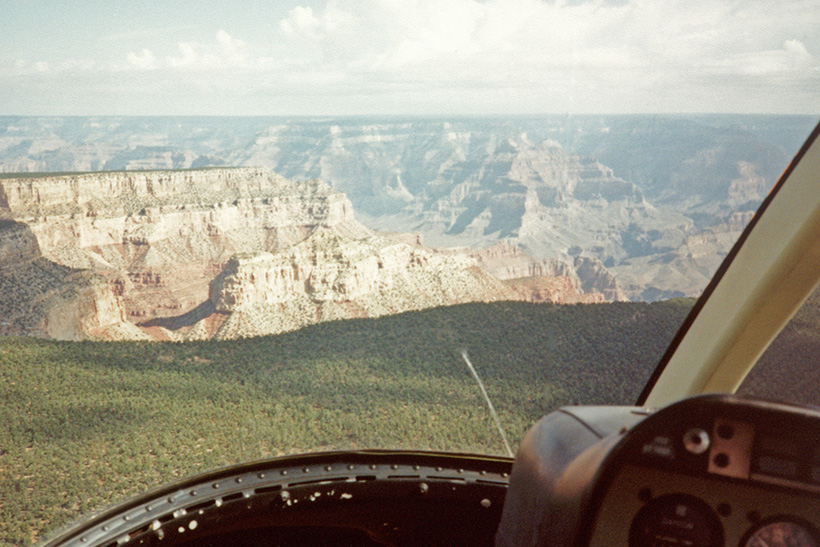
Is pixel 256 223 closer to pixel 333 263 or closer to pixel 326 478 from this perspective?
pixel 333 263

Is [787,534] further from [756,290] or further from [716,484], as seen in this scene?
[756,290]

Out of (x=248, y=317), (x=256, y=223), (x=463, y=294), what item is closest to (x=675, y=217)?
(x=463, y=294)

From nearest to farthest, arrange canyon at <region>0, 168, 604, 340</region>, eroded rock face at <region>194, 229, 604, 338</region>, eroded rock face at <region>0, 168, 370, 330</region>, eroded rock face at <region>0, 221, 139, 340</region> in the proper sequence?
eroded rock face at <region>0, 221, 139, 340</region> → canyon at <region>0, 168, 604, 340</region> → eroded rock face at <region>194, 229, 604, 338</region> → eroded rock face at <region>0, 168, 370, 330</region>

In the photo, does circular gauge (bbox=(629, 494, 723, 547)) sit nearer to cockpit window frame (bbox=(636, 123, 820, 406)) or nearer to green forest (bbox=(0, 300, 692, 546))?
cockpit window frame (bbox=(636, 123, 820, 406))

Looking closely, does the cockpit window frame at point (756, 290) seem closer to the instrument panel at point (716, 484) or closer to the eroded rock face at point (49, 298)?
the instrument panel at point (716, 484)

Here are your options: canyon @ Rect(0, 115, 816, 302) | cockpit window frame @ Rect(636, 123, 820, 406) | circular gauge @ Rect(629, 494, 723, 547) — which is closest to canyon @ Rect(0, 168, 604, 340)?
canyon @ Rect(0, 115, 816, 302)

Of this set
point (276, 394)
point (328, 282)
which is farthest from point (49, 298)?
point (276, 394)

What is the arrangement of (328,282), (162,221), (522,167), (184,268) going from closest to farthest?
1. (328,282)
2. (184,268)
3. (162,221)
4. (522,167)
